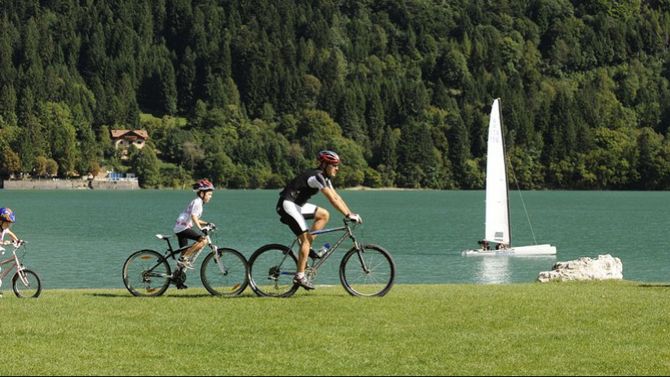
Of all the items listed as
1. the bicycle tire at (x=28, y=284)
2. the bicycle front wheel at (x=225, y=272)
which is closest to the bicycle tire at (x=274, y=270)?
the bicycle front wheel at (x=225, y=272)

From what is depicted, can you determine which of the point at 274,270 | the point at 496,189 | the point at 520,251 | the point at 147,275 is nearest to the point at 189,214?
the point at 147,275

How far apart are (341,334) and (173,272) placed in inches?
242

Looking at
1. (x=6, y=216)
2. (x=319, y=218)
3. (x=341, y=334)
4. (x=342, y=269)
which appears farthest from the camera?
(x=6, y=216)

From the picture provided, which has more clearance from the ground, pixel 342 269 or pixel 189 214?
pixel 189 214

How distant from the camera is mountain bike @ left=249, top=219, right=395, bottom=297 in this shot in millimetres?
18938

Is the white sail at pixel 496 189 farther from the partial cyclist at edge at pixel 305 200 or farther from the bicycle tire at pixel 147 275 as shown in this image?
the partial cyclist at edge at pixel 305 200

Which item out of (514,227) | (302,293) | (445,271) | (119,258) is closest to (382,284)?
(302,293)

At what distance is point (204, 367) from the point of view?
13.4m

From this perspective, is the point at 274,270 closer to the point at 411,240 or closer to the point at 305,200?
the point at 305,200

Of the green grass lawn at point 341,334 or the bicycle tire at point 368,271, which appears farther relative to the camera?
the bicycle tire at point 368,271

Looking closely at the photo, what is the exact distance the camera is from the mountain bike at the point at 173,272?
19875mm

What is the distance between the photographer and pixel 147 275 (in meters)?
20.5

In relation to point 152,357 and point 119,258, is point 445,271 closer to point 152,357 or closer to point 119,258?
point 119,258

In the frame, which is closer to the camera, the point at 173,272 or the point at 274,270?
the point at 274,270
